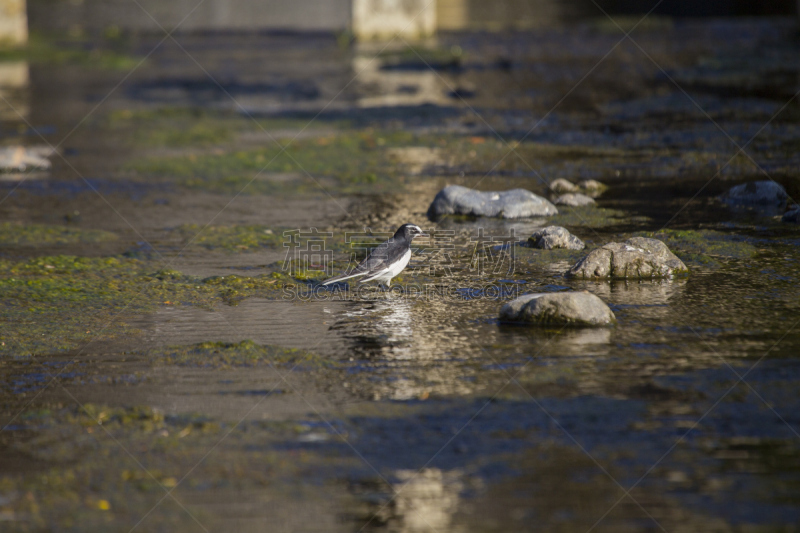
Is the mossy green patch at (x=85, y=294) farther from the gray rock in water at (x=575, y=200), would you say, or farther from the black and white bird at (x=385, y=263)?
the gray rock in water at (x=575, y=200)

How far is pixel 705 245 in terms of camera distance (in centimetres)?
852

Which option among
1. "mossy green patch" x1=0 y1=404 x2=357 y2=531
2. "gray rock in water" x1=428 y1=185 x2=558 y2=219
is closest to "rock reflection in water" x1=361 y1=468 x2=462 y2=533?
"mossy green patch" x1=0 y1=404 x2=357 y2=531

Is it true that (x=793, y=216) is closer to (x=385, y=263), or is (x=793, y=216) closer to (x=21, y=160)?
(x=385, y=263)

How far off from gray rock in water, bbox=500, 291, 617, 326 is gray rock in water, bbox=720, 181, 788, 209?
13.6 feet

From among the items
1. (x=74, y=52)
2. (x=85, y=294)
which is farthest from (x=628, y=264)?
(x=74, y=52)

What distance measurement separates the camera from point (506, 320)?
670 centimetres

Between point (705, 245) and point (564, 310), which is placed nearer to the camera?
point (564, 310)

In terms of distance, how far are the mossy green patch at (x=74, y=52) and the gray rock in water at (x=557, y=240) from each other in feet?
73.6

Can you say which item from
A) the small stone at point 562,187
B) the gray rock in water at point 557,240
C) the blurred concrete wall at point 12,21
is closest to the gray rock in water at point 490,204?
the small stone at point 562,187

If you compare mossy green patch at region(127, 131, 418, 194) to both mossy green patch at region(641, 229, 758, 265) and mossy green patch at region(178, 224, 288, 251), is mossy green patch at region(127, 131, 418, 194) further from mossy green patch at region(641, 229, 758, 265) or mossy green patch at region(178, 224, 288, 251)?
mossy green patch at region(641, 229, 758, 265)

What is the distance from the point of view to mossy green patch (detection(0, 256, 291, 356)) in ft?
22.2

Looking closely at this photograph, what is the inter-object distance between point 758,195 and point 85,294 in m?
6.82

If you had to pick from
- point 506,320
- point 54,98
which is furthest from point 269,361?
point 54,98

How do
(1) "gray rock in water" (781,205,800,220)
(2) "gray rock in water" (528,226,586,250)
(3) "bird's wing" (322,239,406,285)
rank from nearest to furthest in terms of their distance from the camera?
(3) "bird's wing" (322,239,406,285), (2) "gray rock in water" (528,226,586,250), (1) "gray rock in water" (781,205,800,220)
